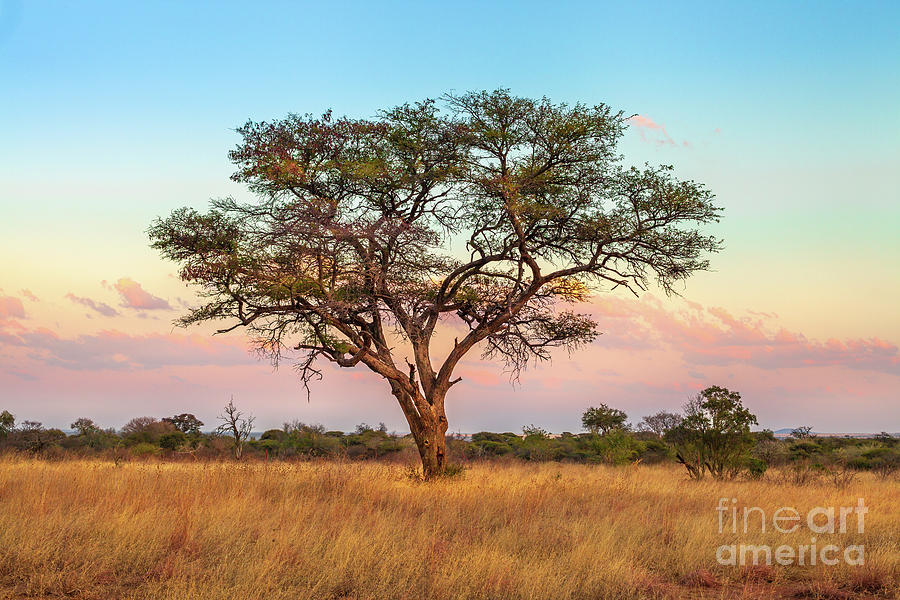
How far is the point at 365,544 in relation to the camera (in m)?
8.12

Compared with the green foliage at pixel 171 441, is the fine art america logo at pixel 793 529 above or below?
above

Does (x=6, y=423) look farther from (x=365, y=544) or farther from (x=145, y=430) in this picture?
(x=365, y=544)

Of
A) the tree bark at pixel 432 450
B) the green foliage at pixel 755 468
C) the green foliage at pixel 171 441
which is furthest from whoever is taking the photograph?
the green foliage at pixel 171 441

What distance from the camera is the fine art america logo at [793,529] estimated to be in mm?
9000

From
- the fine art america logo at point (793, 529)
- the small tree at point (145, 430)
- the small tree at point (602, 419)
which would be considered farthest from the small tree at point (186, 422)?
the fine art america logo at point (793, 529)

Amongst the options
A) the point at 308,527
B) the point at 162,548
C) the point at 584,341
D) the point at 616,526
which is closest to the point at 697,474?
the point at 584,341

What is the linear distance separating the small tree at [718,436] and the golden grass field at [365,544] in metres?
7.12

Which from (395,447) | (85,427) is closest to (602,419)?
(395,447)

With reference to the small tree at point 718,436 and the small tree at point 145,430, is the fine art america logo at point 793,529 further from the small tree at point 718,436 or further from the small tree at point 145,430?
the small tree at point 145,430

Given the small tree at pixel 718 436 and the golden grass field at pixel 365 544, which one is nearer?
the golden grass field at pixel 365 544

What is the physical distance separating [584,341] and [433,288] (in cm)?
478

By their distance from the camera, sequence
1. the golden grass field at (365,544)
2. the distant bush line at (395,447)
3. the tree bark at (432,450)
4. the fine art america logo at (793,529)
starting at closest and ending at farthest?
the golden grass field at (365,544) → the fine art america logo at (793,529) → the tree bark at (432,450) → the distant bush line at (395,447)

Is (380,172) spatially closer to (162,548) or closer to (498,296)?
(498,296)

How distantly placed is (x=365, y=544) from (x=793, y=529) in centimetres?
699
